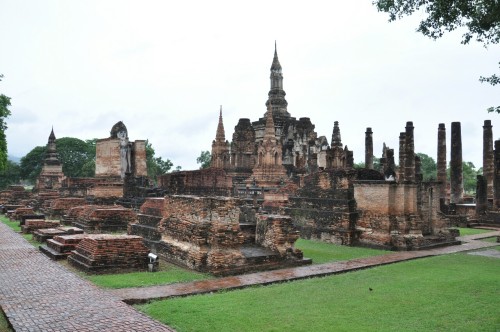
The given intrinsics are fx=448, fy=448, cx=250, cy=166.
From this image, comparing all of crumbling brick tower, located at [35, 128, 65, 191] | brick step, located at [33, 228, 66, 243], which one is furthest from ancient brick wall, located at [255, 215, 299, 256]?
crumbling brick tower, located at [35, 128, 65, 191]

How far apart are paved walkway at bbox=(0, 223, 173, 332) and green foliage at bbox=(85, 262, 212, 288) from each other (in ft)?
1.09

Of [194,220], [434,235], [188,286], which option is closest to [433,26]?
[194,220]

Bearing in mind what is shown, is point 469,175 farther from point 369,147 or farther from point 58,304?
point 58,304

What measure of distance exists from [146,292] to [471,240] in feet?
49.2

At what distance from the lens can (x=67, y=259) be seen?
11.8 m

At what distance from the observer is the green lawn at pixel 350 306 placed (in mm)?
6496

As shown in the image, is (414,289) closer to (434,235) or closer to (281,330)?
(281,330)

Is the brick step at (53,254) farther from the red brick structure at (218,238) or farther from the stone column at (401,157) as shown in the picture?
the stone column at (401,157)

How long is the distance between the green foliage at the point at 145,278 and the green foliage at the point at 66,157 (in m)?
62.4

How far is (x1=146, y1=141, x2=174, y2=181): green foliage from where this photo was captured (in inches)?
2657

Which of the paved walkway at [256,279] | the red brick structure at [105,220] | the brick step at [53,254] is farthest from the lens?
the red brick structure at [105,220]

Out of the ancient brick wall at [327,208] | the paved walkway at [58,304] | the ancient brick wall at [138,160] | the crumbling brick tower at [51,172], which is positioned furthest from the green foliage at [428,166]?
the paved walkway at [58,304]

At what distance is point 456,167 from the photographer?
1229 inches

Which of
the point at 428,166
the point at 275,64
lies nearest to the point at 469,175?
the point at 428,166
